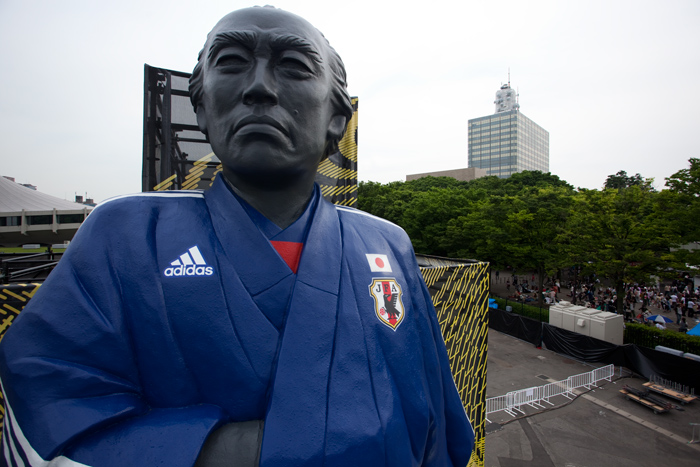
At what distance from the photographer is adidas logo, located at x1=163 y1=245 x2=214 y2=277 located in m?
1.52

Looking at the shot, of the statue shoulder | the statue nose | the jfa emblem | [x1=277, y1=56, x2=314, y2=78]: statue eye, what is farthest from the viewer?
the statue shoulder

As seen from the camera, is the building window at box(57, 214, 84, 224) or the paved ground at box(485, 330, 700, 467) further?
the building window at box(57, 214, 84, 224)

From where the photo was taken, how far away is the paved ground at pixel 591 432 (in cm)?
900

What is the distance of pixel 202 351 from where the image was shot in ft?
4.67

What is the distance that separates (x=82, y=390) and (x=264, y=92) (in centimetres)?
130

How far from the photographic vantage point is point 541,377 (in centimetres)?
1384

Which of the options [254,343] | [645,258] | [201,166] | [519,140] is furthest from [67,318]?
[519,140]

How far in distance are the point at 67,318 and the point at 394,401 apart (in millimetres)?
1331

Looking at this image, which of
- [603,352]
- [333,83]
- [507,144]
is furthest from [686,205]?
[507,144]

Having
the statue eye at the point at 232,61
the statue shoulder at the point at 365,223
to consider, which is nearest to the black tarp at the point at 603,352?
the statue shoulder at the point at 365,223

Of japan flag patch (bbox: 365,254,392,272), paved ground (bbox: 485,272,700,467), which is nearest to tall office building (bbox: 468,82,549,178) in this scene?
paved ground (bbox: 485,272,700,467)

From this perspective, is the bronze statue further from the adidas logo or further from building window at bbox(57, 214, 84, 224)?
building window at bbox(57, 214, 84, 224)

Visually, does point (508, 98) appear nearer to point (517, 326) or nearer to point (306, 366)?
point (517, 326)

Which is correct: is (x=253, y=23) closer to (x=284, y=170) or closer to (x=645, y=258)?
(x=284, y=170)
